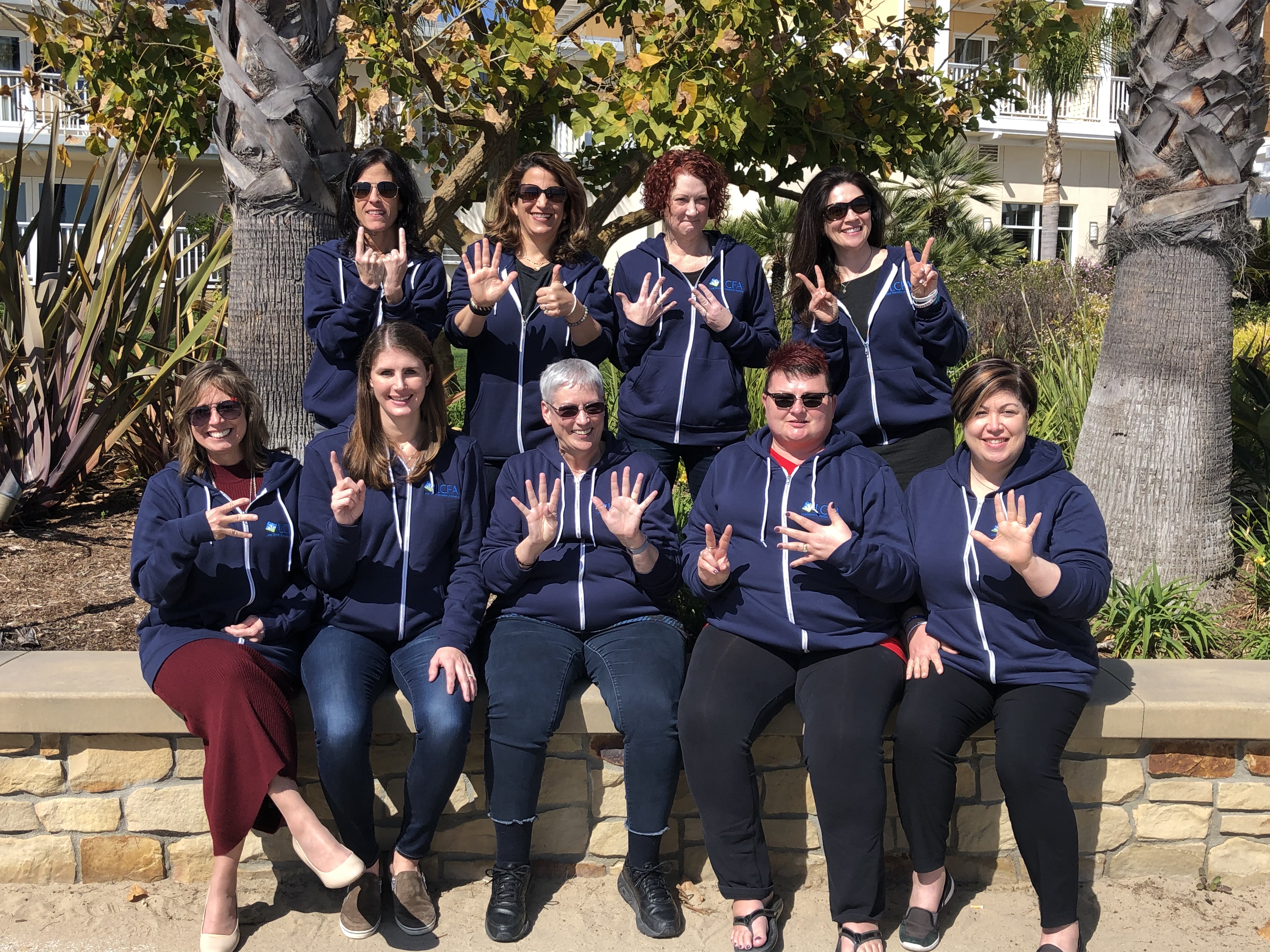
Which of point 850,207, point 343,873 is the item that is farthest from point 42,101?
point 343,873

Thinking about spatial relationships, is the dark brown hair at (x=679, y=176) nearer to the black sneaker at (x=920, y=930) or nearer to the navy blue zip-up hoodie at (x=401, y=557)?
the navy blue zip-up hoodie at (x=401, y=557)

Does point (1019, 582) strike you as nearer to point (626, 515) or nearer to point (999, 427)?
point (999, 427)

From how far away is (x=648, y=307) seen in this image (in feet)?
12.0

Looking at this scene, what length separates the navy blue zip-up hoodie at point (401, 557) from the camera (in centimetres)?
334

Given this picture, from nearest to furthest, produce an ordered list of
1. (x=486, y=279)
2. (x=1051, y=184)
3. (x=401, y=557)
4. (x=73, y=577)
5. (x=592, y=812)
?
1. (x=401, y=557)
2. (x=592, y=812)
3. (x=486, y=279)
4. (x=73, y=577)
5. (x=1051, y=184)

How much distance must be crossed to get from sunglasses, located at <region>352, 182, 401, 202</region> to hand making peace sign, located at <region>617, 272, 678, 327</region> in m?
0.88

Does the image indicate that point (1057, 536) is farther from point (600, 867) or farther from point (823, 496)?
point (600, 867)

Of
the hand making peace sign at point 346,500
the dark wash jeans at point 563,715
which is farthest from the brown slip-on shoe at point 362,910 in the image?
→ the hand making peace sign at point 346,500

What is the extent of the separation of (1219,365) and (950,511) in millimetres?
1876

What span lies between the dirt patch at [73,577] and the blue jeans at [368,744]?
133 centimetres

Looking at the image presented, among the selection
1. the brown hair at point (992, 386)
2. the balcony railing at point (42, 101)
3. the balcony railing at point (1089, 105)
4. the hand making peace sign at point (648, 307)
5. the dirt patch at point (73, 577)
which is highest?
the balcony railing at point (1089, 105)

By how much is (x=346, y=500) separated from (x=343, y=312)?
0.78m

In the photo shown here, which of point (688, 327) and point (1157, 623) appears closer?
point (688, 327)

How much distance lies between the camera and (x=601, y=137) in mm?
5328
